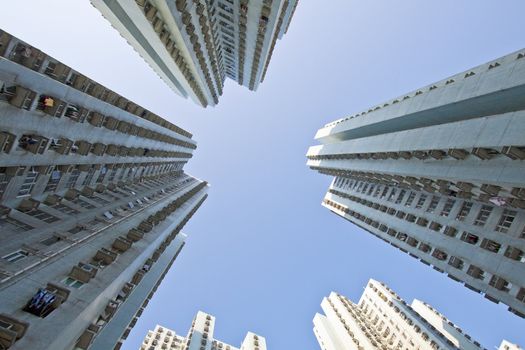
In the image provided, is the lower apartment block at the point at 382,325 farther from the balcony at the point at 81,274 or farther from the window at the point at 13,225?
the window at the point at 13,225

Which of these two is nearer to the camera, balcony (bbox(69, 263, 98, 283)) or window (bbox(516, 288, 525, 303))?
balcony (bbox(69, 263, 98, 283))

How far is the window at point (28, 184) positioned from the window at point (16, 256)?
17.0 feet

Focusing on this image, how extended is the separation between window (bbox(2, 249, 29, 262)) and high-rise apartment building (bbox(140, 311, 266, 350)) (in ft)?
219

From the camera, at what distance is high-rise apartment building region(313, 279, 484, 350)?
7531 cm

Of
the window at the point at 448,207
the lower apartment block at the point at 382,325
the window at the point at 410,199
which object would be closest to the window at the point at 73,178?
the window at the point at 448,207

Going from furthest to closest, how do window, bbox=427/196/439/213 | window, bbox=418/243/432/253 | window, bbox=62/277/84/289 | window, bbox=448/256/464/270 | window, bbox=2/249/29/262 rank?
window, bbox=427/196/439/213 < window, bbox=418/243/432/253 < window, bbox=448/256/464/270 < window, bbox=62/277/84/289 < window, bbox=2/249/29/262

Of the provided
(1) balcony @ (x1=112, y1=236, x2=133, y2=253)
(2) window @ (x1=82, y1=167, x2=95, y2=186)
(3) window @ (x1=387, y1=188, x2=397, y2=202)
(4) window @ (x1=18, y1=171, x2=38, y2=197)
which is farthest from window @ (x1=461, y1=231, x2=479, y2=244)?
(4) window @ (x1=18, y1=171, x2=38, y2=197)

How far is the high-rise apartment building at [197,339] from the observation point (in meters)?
86.1

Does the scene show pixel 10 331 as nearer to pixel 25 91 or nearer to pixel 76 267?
A: pixel 76 267

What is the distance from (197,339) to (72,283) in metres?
68.6

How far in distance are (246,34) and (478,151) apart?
3850cm

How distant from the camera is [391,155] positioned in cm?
5247

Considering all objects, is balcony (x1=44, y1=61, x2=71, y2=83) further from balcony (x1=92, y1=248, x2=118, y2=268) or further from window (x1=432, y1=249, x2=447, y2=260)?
window (x1=432, y1=249, x2=447, y2=260)

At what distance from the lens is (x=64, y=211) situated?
3108cm
